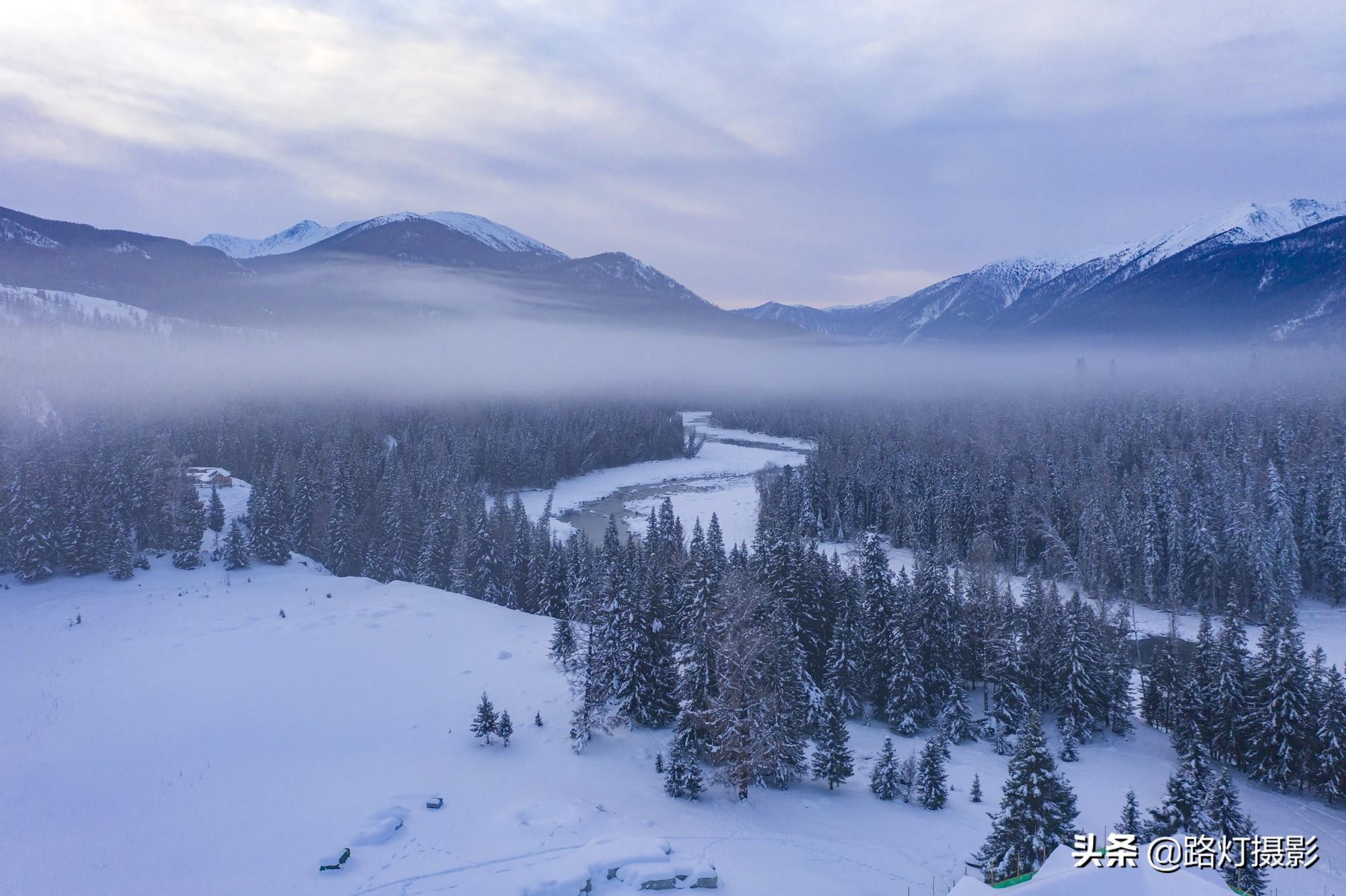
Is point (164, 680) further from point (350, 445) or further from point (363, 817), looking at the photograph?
point (350, 445)

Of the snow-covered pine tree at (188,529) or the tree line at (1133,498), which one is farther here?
the tree line at (1133,498)

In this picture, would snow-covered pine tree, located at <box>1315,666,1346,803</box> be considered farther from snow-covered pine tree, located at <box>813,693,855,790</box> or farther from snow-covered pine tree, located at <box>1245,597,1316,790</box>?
snow-covered pine tree, located at <box>813,693,855,790</box>

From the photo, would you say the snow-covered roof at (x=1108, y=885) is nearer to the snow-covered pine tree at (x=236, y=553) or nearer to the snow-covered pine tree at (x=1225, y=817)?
the snow-covered pine tree at (x=1225, y=817)

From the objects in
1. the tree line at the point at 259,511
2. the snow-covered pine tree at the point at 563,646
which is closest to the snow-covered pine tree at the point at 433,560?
the tree line at the point at 259,511

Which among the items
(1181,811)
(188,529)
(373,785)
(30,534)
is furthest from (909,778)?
(30,534)

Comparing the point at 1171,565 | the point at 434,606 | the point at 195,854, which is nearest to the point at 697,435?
the point at 1171,565

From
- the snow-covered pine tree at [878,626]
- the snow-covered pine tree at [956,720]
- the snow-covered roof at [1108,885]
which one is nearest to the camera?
the snow-covered roof at [1108,885]

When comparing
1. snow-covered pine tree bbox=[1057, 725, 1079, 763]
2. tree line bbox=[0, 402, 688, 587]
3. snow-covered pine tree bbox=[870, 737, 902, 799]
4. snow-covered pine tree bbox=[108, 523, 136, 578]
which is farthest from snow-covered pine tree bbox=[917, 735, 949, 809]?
snow-covered pine tree bbox=[108, 523, 136, 578]
